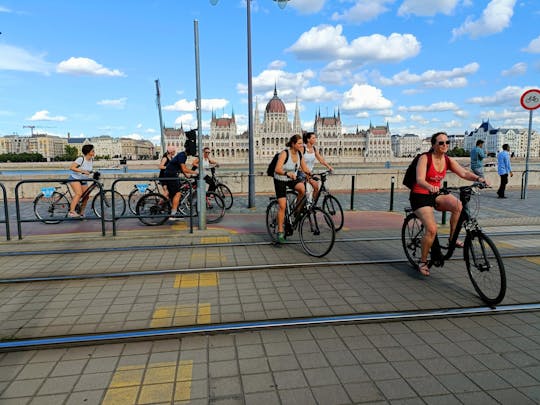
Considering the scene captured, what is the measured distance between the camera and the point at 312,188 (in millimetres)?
8703

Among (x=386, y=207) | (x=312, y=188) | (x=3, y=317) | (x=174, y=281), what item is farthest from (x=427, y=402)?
(x=386, y=207)

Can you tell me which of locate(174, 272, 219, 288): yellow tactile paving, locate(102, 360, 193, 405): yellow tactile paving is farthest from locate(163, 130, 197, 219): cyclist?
locate(102, 360, 193, 405): yellow tactile paving

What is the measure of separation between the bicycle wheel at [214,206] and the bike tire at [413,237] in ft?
18.0

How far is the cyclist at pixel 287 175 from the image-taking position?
6828mm

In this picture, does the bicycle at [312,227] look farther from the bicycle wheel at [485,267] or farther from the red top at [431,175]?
the bicycle wheel at [485,267]

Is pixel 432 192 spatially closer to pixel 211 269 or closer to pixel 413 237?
pixel 413 237

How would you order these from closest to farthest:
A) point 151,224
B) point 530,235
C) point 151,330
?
point 151,330, point 530,235, point 151,224

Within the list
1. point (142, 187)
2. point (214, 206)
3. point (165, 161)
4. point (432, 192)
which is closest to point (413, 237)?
point (432, 192)

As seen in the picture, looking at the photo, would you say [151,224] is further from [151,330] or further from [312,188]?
[151,330]

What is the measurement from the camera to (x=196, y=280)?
5.34m

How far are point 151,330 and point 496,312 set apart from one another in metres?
3.72

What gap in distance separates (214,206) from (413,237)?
6.16 metres

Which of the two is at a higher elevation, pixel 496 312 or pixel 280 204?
pixel 280 204

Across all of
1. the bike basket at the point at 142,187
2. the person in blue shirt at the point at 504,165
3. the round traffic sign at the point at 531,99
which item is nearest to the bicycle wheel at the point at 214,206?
the bike basket at the point at 142,187
